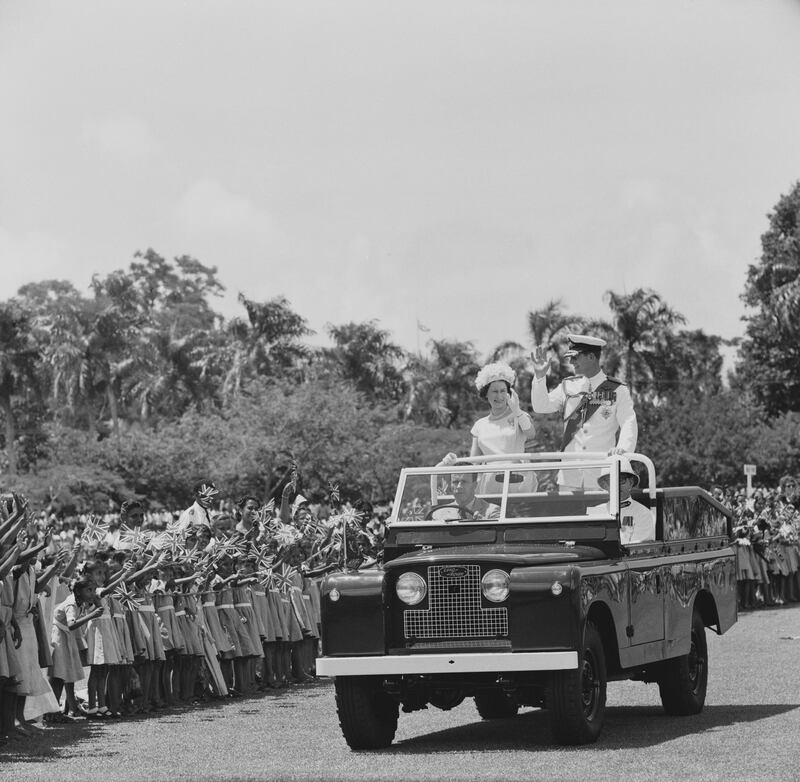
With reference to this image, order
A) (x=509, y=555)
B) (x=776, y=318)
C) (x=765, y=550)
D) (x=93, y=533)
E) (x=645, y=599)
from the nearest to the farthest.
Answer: (x=509, y=555), (x=645, y=599), (x=93, y=533), (x=765, y=550), (x=776, y=318)

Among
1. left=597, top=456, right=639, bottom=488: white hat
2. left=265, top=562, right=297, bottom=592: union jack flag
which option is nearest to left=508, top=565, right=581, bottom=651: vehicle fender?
left=597, top=456, right=639, bottom=488: white hat

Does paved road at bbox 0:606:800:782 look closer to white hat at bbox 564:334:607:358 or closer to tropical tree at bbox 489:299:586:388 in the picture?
white hat at bbox 564:334:607:358

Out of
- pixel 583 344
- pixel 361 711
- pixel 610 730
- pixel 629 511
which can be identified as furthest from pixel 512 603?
pixel 583 344

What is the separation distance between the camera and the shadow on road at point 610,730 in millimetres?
10695

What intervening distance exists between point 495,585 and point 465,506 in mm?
1496

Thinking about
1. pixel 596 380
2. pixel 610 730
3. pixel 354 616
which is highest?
pixel 596 380

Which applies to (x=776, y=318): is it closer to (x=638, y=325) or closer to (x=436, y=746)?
(x=638, y=325)

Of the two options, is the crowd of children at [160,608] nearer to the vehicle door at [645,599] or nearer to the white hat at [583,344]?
the white hat at [583,344]

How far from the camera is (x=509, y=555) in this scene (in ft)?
34.2

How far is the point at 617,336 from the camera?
5541 centimetres

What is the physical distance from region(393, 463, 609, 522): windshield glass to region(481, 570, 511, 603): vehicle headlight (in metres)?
1.06

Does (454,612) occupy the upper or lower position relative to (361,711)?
upper

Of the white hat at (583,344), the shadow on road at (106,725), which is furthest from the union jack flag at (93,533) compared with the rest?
the white hat at (583,344)

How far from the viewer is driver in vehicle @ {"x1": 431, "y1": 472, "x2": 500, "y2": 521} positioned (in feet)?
37.9
